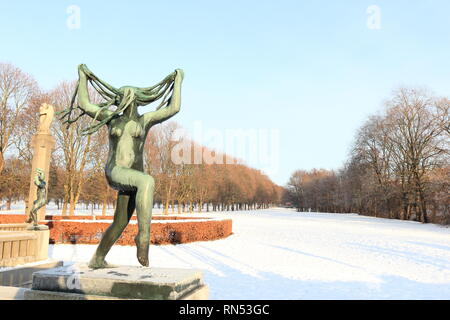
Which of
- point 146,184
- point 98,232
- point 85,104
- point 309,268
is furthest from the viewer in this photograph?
point 98,232

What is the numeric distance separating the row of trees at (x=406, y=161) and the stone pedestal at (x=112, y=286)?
34.4m

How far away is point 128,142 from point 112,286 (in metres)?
1.76

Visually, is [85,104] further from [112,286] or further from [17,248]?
[17,248]

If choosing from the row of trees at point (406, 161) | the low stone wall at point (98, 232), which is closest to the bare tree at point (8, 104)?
the low stone wall at point (98, 232)

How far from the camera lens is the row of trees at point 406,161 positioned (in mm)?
33688

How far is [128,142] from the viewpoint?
4.04 meters

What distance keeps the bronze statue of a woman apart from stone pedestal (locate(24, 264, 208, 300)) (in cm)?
50

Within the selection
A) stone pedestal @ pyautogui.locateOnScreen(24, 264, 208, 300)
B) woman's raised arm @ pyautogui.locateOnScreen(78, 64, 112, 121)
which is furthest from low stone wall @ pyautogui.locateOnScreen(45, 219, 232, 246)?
stone pedestal @ pyautogui.locateOnScreen(24, 264, 208, 300)

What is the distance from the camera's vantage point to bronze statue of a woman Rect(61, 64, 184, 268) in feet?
12.5

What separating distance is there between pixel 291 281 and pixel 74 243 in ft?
39.4

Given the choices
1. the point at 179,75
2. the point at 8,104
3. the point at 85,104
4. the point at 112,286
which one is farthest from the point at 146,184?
the point at 8,104

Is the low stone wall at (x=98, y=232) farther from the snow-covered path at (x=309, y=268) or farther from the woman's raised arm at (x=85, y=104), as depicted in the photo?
the woman's raised arm at (x=85, y=104)
